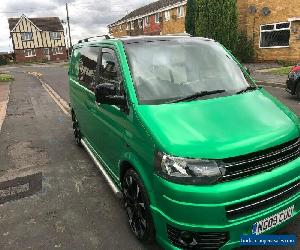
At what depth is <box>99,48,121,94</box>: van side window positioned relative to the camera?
409cm

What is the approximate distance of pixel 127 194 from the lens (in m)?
3.94

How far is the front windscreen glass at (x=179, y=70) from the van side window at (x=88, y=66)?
3.24 feet

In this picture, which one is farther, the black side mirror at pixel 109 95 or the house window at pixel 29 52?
the house window at pixel 29 52

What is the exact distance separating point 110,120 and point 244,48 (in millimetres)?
22513

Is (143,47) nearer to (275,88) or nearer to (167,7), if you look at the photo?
(275,88)

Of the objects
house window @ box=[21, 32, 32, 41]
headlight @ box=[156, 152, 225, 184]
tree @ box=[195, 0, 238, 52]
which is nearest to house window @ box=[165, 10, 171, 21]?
tree @ box=[195, 0, 238, 52]

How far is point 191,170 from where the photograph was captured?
2938mm

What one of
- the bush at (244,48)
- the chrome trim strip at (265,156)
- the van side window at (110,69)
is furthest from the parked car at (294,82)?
the bush at (244,48)

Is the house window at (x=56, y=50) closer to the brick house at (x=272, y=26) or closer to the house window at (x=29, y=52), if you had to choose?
the house window at (x=29, y=52)

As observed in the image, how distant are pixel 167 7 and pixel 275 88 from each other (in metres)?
28.2

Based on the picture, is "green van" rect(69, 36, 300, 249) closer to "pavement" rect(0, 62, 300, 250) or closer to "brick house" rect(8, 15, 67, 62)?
"pavement" rect(0, 62, 300, 250)

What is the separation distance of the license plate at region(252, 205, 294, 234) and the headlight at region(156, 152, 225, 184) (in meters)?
0.61

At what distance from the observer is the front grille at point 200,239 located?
9.66 ft

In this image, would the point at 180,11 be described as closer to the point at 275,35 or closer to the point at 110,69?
the point at 275,35
